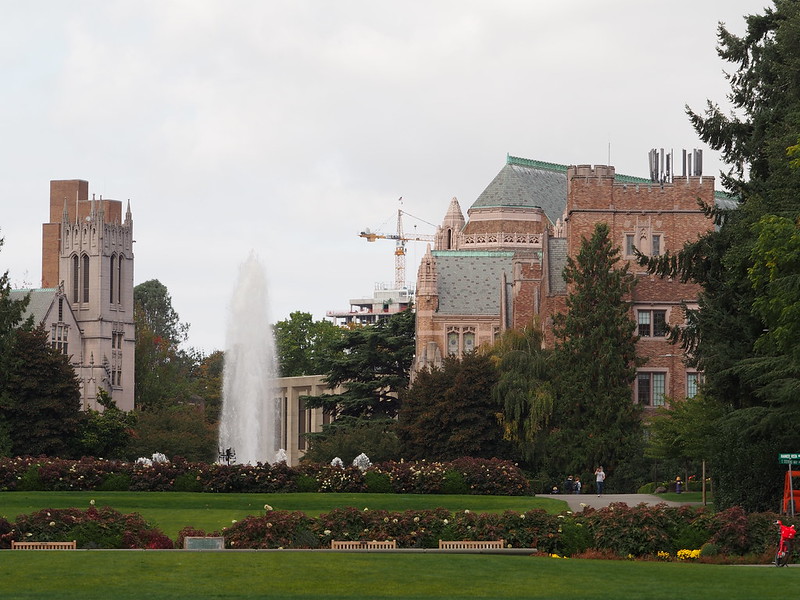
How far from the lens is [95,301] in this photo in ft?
412

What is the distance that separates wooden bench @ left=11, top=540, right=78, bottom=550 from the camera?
1173 inches

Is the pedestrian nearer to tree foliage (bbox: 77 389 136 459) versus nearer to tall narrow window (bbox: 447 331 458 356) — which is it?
tree foliage (bbox: 77 389 136 459)

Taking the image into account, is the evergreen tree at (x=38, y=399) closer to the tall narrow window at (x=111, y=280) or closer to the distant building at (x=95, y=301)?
the distant building at (x=95, y=301)

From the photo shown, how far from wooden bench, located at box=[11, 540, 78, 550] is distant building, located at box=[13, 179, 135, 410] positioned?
92625 mm

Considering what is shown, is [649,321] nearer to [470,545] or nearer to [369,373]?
[369,373]

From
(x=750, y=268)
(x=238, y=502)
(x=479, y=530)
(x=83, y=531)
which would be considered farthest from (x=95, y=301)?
(x=479, y=530)

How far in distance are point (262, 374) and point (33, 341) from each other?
1040 centimetres

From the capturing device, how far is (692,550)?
30.1 m

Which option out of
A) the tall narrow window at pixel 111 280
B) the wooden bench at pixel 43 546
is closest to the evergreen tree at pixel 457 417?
the wooden bench at pixel 43 546

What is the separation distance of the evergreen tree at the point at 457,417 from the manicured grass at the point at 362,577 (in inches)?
1616

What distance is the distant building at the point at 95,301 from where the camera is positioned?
403 ft

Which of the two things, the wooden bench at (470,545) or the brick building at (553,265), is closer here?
the wooden bench at (470,545)

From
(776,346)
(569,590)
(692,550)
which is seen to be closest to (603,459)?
(776,346)

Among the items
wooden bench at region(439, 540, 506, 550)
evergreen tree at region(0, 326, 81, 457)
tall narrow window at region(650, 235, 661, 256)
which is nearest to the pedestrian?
tall narrow window at region(650, 235, 661, 256)
